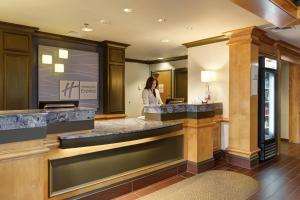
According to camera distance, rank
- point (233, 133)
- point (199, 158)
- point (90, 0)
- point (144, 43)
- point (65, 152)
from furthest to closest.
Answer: point (144, 43) < point (233, 133) < point (199, 158) < point (90, 0) < point (65, 152)

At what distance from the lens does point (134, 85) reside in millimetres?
8055

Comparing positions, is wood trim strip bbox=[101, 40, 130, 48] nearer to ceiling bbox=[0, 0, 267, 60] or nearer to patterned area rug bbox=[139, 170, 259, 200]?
ceiling bbox=[0, 0, 267, 60]

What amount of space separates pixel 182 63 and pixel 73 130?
5.44 m

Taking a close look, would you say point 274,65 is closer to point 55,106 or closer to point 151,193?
point 151,193

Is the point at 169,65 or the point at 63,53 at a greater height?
the point at 169,65

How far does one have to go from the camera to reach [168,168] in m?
3.58

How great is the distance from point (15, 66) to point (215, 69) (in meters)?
3.83

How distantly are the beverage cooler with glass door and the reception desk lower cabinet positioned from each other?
176 centimetres

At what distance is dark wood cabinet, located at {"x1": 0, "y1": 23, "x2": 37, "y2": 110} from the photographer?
3.93 metres

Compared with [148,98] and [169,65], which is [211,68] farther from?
[169,65]

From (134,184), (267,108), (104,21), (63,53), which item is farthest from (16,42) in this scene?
(267,108)

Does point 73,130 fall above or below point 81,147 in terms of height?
above

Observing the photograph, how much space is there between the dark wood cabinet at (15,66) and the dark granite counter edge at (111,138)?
228 centimetres

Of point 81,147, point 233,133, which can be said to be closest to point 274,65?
point 233,133
